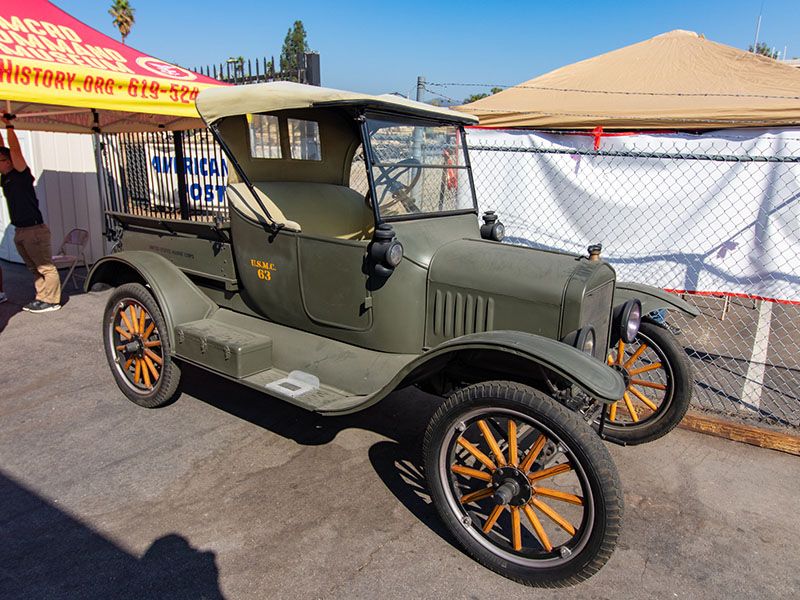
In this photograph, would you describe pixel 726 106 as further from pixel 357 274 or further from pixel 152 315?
pixel 152 315

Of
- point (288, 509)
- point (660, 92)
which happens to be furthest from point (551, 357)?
point (660, 92)

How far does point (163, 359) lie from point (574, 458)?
282 cm

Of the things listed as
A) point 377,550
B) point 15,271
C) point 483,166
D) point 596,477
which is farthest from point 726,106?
point 15,271

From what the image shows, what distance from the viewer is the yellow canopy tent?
457cm

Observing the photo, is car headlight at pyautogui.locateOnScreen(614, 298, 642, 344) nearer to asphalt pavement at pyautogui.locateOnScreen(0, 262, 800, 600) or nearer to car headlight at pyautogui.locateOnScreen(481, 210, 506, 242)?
asphalt pavement at pyautogui.locateOnScreen(0, 262, 800, 600)

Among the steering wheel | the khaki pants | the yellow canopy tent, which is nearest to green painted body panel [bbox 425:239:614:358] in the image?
the steering wheel

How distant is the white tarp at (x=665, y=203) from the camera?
15.8ft

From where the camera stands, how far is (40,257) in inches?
247

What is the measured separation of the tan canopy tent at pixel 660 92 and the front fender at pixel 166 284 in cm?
401

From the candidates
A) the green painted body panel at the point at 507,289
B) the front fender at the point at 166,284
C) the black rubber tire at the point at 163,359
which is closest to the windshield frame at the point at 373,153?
the green painted body panel at the point at 507,289

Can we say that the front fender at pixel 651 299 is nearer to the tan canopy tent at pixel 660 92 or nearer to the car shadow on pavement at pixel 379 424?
the car shadow on pavement at pixel 379 424

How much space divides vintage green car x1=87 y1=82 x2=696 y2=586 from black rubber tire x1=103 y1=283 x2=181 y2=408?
0.06 ft

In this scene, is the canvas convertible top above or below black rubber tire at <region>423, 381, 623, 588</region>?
above

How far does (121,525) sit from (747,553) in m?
3.06
